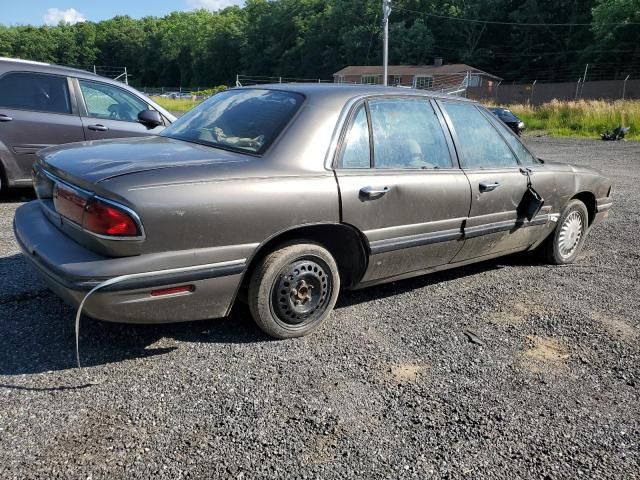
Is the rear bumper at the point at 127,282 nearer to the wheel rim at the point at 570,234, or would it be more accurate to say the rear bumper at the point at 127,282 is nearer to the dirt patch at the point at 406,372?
the dirt patch at the point at 406,372

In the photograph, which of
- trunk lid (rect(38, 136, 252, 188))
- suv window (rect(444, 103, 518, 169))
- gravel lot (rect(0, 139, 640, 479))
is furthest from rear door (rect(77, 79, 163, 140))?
suv window (rect(444, 103, 518, 169))

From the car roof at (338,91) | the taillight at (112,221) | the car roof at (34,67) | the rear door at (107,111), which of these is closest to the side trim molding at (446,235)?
the car roof at (338,91)

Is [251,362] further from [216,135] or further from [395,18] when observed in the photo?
[395,18]

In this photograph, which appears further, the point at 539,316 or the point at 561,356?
the point at 539,316

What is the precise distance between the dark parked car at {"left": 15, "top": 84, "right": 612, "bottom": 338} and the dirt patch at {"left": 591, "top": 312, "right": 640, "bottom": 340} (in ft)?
3.00

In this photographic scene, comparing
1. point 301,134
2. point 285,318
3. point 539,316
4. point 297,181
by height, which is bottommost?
point 539,316

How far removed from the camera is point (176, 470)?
210 centimetres

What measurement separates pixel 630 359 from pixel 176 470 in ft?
9.01

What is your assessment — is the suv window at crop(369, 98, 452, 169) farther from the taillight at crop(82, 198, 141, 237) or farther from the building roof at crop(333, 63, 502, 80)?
the building roof at crop(333, 63, 502, 80)

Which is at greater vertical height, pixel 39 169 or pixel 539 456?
pixel 39 169

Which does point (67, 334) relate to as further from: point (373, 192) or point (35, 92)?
point (35, 92)

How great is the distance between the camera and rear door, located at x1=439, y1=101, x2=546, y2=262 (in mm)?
3971

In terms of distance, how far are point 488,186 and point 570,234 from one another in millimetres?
1538

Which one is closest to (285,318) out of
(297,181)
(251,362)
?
(251,362)
